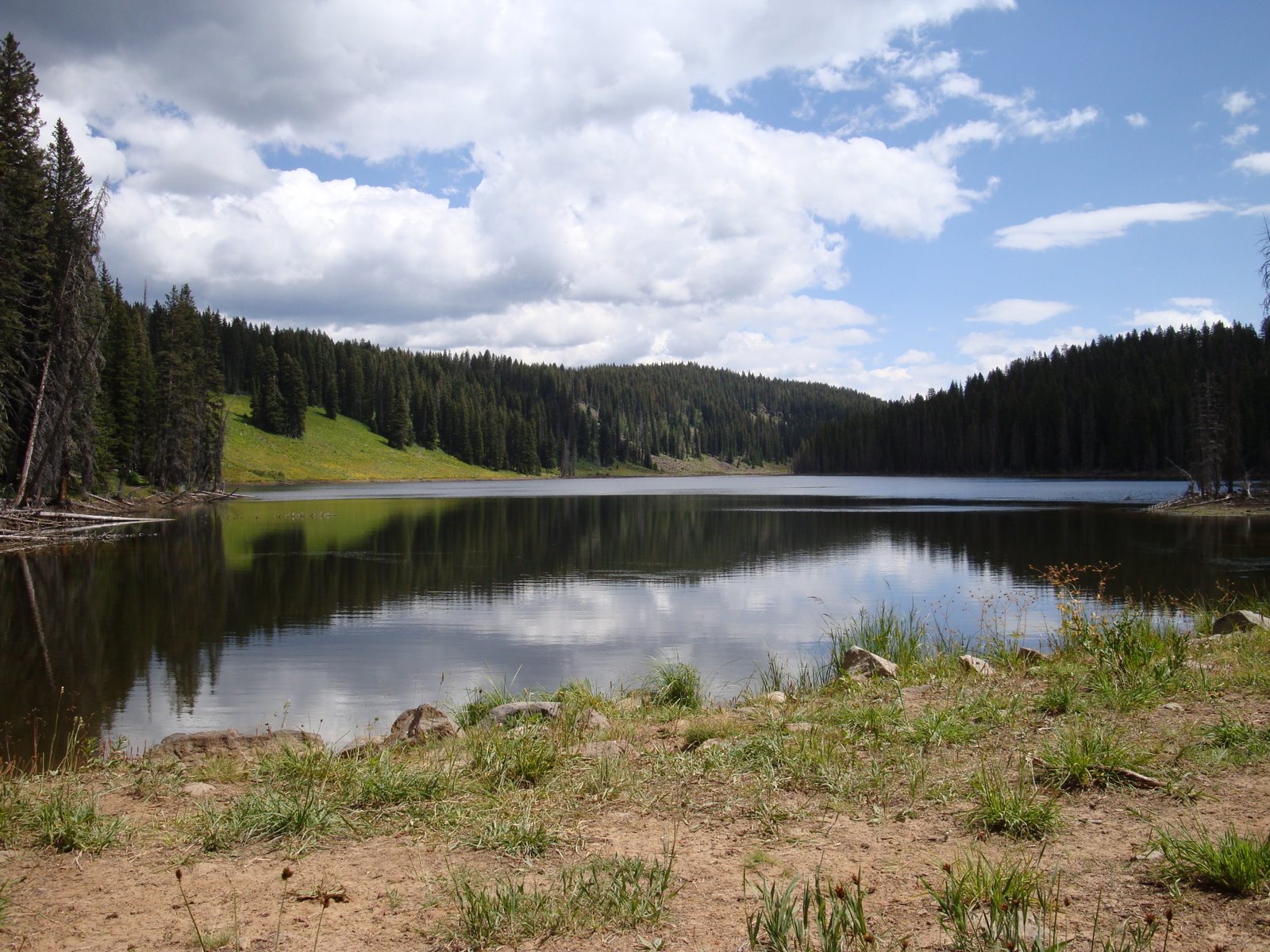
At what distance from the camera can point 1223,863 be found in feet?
14.3

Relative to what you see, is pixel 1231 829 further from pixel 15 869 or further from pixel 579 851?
pixel 15 869

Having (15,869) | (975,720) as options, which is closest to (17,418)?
(15,869)

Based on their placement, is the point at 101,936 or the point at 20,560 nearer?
the point at 101,936

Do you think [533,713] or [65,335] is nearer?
[533,713]

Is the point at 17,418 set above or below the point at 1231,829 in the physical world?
above

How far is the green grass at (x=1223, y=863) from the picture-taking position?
4316mm

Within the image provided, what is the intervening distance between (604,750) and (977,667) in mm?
5872

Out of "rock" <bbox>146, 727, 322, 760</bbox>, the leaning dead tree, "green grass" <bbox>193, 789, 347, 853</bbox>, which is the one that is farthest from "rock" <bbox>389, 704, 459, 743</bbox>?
the leaning dead tree

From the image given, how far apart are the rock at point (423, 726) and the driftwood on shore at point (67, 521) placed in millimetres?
29617

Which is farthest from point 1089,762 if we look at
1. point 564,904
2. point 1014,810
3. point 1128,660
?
point 564,904

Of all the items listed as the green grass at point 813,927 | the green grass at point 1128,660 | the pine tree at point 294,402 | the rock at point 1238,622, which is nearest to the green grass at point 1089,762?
the green grass at point 1128,660

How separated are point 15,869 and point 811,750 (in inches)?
234

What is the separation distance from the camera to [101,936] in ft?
14.5

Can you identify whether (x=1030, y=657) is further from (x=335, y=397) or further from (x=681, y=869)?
(x=335, y=397)
